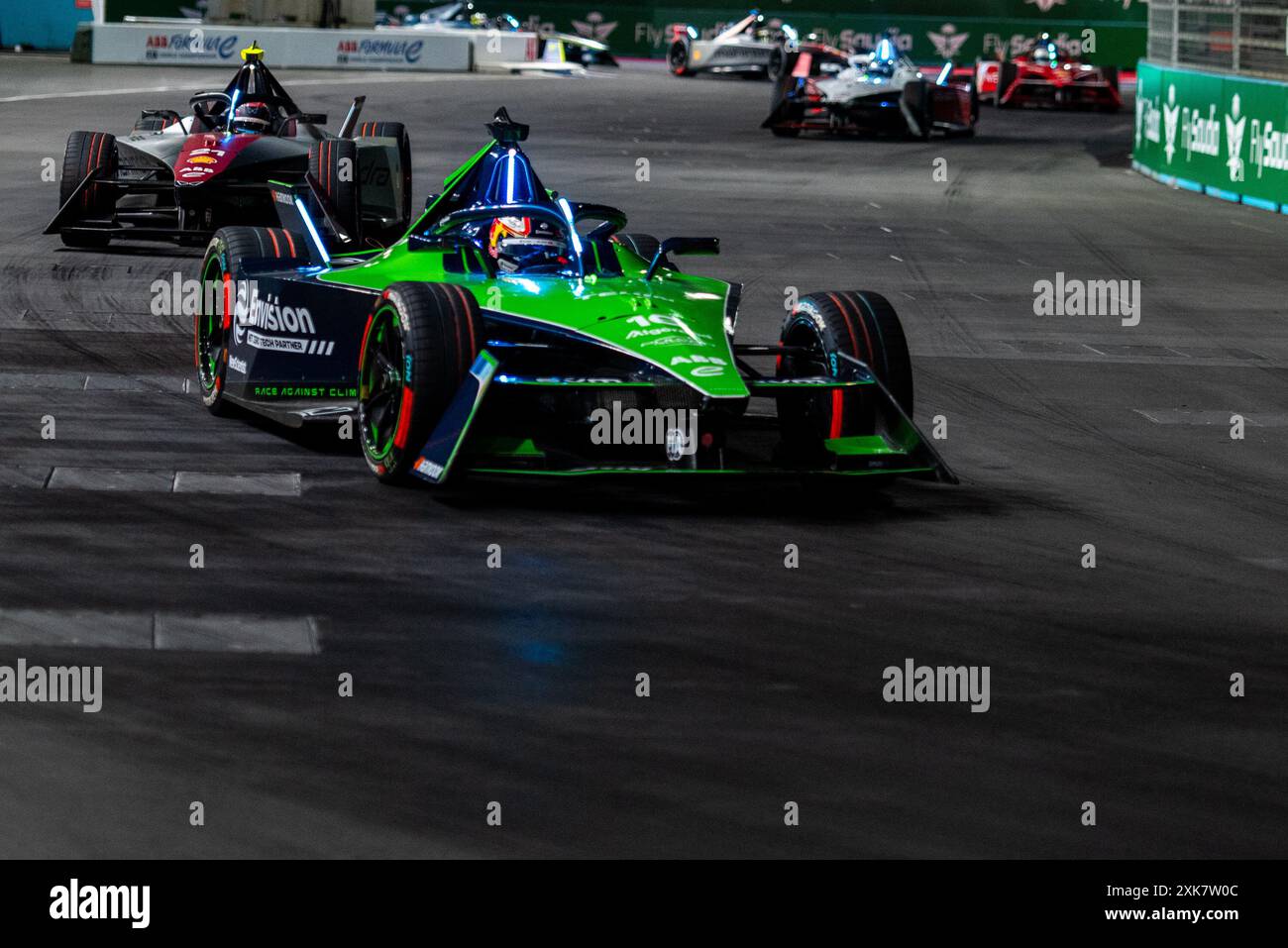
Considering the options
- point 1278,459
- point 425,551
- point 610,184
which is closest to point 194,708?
point 425,551

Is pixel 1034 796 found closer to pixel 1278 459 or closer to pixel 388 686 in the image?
pixel 388 686

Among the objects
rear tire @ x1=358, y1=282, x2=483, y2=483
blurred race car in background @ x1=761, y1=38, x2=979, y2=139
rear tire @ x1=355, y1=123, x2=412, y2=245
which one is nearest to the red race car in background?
blurred race car in background @ x1=761, y1=38, x2=979, y2=139

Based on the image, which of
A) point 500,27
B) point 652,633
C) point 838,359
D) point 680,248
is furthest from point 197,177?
point 500,27

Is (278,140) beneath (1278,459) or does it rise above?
above

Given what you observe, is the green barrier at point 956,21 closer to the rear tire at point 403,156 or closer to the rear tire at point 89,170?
the rear tire at point 403,156

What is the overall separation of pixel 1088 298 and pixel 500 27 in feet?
134

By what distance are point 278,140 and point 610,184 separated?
6.86m

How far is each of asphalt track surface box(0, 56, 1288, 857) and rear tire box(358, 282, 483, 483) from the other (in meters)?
0.20

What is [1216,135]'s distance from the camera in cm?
2612

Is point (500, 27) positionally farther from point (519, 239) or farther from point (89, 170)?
point (519, 239)

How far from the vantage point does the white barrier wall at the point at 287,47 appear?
44562 millimetres

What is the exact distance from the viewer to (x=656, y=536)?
830 cm

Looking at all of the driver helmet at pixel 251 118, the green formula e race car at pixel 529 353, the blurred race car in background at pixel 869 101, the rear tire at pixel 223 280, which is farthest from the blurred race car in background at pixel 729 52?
the green formula e race car at pixel 529 353

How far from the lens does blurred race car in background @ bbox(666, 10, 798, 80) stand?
51.5 metres
